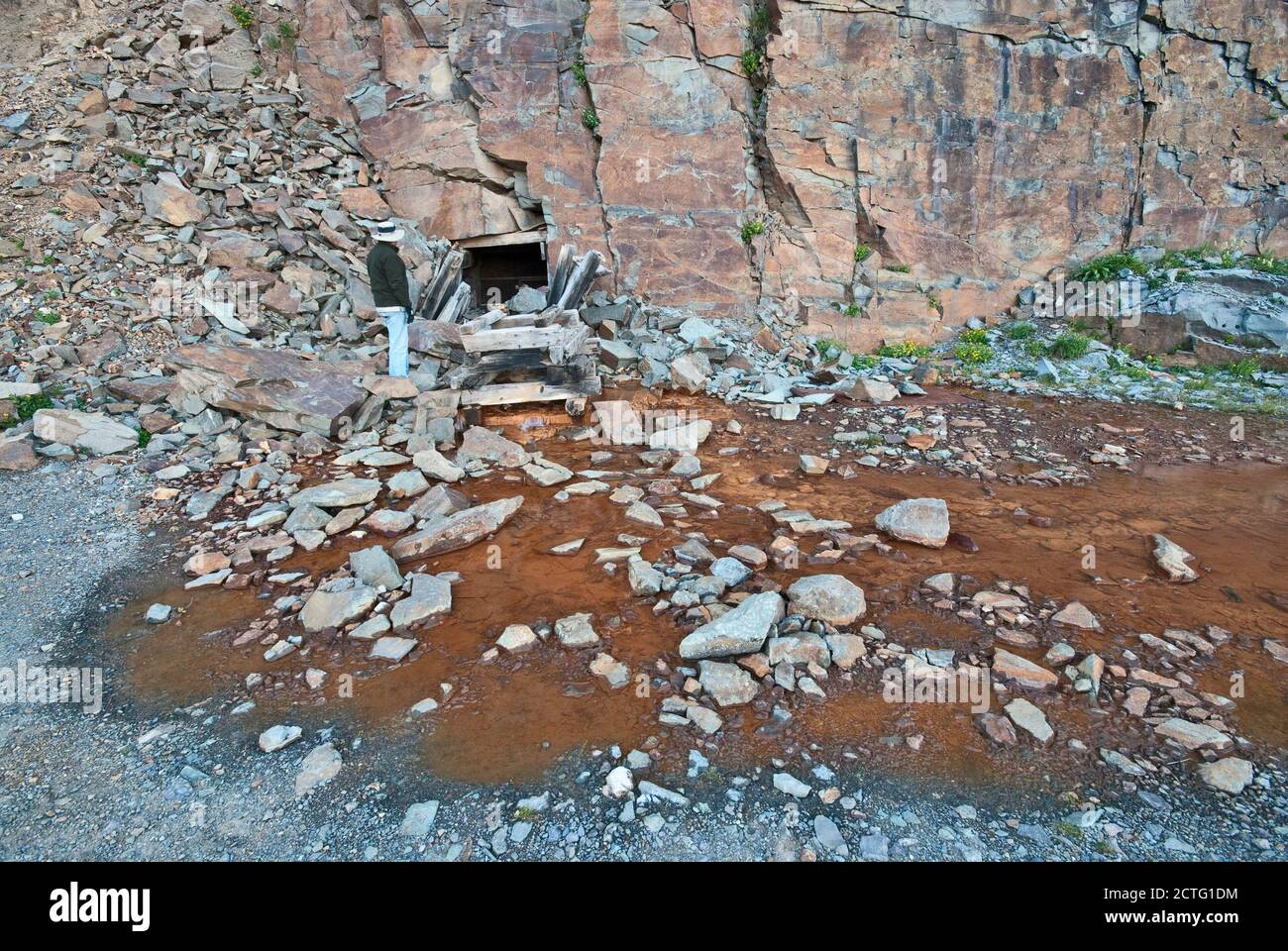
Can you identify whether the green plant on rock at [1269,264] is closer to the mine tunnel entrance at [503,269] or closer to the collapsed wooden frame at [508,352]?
the collapsed wooden frame at [508,352]

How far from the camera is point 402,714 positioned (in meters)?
3.45

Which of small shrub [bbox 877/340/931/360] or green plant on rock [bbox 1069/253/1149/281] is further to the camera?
green plant on rock [bbox 1069/253/1149/281]

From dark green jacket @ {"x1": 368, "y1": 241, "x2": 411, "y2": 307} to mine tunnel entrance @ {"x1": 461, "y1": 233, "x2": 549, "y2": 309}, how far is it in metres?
4.37

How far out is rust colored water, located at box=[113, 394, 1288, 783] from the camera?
10.7ft

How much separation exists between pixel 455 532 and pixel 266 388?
3508mm

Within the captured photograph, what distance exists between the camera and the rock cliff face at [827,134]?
1087 centimetres

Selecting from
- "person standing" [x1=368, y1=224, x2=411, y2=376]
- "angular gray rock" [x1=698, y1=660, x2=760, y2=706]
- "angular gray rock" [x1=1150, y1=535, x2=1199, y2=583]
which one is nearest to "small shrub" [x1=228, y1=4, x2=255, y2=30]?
"person standing" [x1=368, y1=224, x2=411, y2=376]

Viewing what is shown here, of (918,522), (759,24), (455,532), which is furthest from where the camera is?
(759,24)

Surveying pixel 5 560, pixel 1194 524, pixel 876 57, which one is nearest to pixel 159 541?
pixel 5 560
